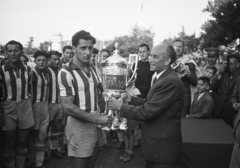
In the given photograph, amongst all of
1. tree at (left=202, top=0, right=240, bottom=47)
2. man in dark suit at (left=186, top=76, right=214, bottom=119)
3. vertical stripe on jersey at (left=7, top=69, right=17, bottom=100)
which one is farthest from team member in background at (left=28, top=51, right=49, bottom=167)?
tree at (left=202, top=0, right=240, bottom=47)

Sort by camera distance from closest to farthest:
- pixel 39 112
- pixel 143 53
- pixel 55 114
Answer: pixel 39 112, pixel 55 114, pixel 143 53

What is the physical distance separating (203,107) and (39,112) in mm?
3177

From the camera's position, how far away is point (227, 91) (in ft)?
14.4

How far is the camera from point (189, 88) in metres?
4.45

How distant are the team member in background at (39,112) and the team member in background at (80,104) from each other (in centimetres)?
198

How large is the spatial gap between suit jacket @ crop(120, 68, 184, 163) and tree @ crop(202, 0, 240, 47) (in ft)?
33.0

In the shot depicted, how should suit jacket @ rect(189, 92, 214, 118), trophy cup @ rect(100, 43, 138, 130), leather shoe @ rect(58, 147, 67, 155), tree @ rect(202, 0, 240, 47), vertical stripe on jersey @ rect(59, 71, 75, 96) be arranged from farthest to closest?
1. tree @ rect(202, 0, 240, 47)
2. leather shoe @ rect(58, 147, 67, 155)
3. suit jacket @ rect(189, 92, 214, 118)
4. trophy cup @ rect(100, 43, 138, 130)
5. vertical stripe on jersey @ rect(59, 71, 75, 96)

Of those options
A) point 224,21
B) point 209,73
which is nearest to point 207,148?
point 209,73

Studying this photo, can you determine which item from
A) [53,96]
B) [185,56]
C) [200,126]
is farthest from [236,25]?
[53,96]

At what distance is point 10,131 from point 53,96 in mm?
1319

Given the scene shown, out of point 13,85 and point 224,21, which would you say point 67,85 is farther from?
point 224,21

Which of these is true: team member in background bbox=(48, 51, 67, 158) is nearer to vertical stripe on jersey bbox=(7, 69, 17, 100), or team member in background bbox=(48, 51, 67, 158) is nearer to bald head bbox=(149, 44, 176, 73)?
vertical stripe on jersey bbox=(7, 69, 17, 100)

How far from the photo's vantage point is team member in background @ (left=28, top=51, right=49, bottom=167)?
402cm

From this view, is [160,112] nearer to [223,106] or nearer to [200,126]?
[200,126]
